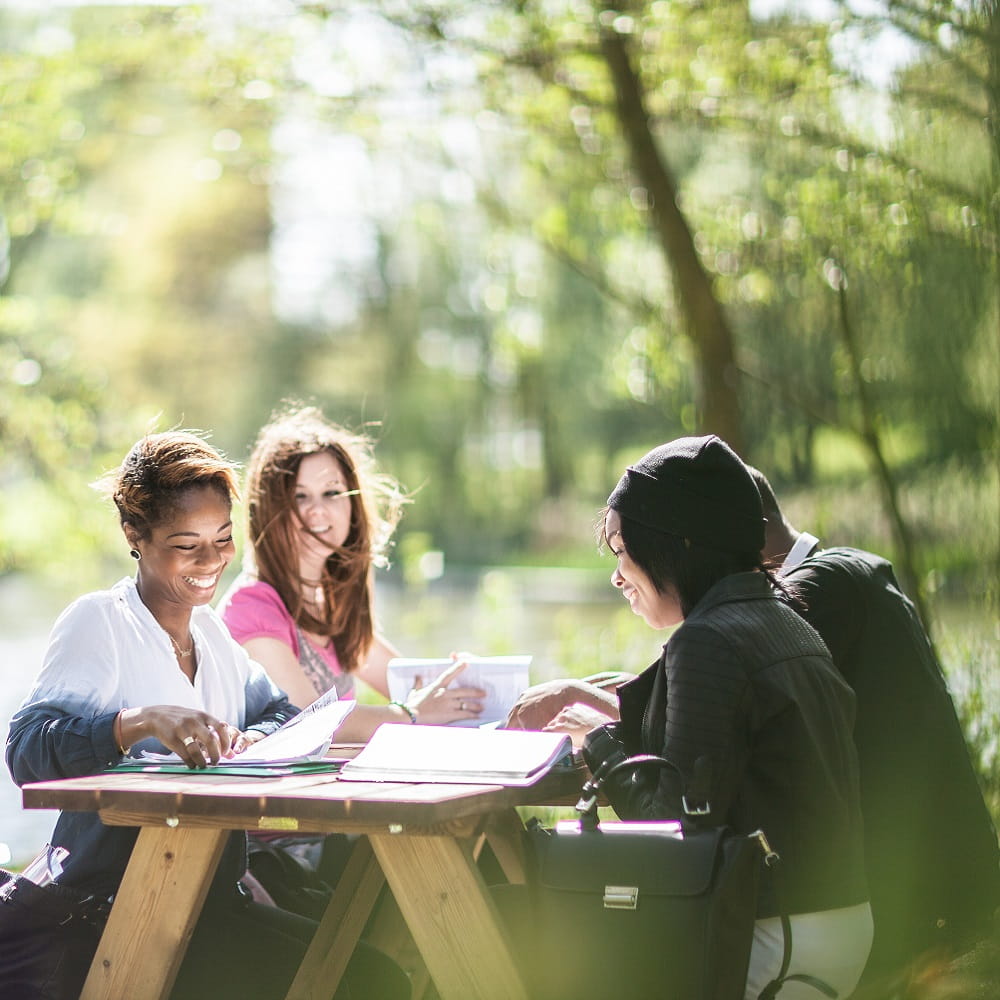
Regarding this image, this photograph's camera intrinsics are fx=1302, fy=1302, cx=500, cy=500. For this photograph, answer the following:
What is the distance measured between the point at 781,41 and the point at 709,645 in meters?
3.54

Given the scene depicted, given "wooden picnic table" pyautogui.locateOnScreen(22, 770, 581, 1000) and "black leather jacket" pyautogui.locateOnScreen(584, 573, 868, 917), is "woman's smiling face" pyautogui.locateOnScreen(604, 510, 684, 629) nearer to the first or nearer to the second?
"black leather jacket" pyautogui.locateOnScreen(584, 573, 868, 917)

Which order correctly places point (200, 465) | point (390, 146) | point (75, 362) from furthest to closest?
point (75, 362) < point (390, 146) < point (200, 465)

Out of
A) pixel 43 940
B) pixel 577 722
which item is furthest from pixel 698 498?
pixel 43 940

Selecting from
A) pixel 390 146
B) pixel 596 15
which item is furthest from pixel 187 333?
pixel 596 15

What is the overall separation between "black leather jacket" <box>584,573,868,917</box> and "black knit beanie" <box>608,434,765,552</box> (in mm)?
158

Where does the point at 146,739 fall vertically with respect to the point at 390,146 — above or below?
below

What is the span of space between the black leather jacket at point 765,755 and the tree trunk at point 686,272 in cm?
289

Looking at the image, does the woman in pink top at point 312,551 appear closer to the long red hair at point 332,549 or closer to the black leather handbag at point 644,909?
the long red hair at point 332,549

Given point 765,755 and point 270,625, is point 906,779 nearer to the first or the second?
point 765,755

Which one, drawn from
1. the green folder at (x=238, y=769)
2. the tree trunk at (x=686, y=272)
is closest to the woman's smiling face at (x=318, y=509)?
the green folder at (x=238, y=769)

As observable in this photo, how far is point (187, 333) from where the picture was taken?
2758cm

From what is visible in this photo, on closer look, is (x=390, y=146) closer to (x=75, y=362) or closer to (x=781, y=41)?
(x=781, y=41)

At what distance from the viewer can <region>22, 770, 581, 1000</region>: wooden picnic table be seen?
1850 mm

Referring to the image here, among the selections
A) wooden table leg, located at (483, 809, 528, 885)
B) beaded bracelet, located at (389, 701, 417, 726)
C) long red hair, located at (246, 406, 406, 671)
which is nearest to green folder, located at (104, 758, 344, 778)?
wooden table leg, located at (483, 809, 528, 885)
